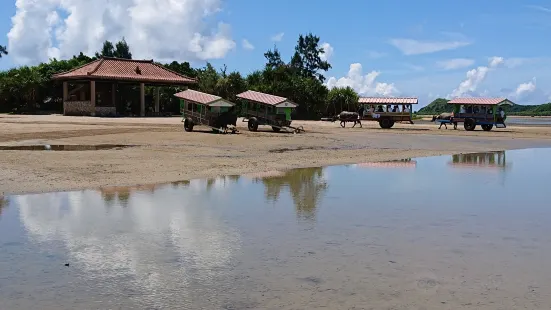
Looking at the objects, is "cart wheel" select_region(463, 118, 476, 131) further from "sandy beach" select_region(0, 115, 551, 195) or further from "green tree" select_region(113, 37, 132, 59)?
"green tree" select_region(113, 37, 132, 59)

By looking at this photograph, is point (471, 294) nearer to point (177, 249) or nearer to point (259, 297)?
point (259, 297)

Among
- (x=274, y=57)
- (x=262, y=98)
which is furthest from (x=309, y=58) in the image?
(x=262, y=98)

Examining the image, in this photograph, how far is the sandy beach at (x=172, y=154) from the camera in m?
13.7

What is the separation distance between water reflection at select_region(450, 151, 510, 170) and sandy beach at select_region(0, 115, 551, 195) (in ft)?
4.28

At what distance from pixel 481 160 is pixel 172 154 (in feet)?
37.7

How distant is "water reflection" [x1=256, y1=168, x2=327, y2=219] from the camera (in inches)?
434

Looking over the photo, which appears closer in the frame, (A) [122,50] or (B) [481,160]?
(B) [481,160]

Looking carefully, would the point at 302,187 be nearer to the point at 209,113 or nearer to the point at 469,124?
the point at 209,113

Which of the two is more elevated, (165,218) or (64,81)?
(64,81)

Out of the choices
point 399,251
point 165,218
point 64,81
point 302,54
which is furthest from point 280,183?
point 302,54

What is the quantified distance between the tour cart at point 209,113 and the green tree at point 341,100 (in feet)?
78.6

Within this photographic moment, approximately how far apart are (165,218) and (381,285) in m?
4.46

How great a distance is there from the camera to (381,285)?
6133mm

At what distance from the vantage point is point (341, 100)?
52.2 metres
